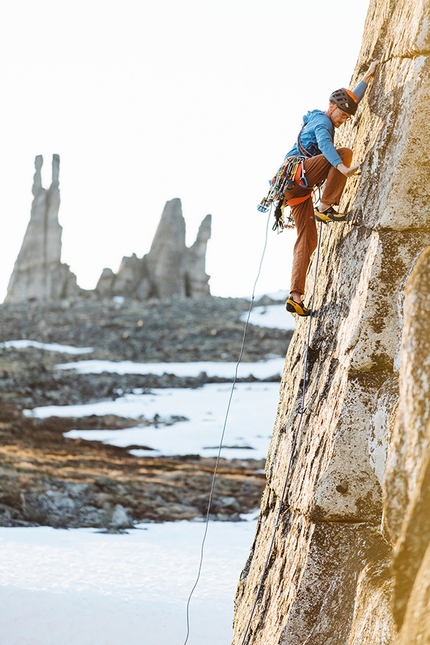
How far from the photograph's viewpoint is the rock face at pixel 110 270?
59719 mm

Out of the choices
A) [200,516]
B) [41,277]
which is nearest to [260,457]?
[200,516]

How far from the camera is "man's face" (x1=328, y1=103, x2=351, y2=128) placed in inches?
236

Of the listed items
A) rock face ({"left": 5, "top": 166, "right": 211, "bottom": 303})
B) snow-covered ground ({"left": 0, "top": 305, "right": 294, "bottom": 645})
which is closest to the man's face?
snow-covered ground ({"left": 0, "top": 305, "right": 294, "bottom": 645})

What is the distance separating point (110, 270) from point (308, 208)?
54.1 m

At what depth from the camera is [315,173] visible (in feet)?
20.2

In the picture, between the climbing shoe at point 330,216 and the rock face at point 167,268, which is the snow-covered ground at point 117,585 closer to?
the climbing shoe at point 330,216

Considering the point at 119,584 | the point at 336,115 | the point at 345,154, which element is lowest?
the point at 119,584

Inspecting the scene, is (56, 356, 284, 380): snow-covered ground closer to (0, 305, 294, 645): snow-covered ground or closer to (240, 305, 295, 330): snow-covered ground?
(240, 305, 295, 330): snow-covered ground

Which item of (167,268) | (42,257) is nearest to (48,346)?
(167,268)

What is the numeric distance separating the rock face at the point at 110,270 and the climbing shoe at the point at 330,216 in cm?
5320

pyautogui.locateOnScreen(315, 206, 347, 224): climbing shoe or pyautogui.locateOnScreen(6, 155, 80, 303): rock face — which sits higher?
pyautogui.locateOnScreen(6, 155, 80, 303): rock face

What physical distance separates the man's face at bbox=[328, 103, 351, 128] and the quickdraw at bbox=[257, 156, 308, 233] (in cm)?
40

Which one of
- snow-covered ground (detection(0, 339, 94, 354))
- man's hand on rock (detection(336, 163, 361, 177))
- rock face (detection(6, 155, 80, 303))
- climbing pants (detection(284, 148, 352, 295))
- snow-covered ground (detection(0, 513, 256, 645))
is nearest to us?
man's hand on rock (detection(336, 163, 361, 177))

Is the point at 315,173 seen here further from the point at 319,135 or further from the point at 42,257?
the point at 42,257
